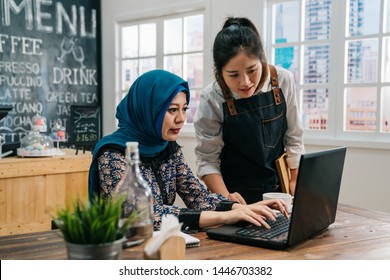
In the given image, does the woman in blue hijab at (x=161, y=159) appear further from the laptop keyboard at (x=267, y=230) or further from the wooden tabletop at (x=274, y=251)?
the wooden tabletop at (x=274, y=251)

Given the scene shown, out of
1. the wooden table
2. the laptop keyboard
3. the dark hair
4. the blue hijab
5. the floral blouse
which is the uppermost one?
the dark hair

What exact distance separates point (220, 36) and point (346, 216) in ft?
2.68

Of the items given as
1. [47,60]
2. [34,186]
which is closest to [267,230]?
[34,186]

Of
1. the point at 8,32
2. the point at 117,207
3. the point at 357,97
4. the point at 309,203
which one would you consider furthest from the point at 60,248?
the point at 8,32

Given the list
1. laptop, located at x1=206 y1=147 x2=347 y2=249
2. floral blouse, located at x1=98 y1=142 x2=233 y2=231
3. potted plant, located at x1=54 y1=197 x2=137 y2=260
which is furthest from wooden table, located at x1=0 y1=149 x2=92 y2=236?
potted plant, located at x1=54 y1=197 x2=137 y2=260

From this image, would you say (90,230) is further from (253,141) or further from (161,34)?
(161,34)

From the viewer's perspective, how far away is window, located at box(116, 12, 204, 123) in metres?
5.04

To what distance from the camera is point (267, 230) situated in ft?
4.60

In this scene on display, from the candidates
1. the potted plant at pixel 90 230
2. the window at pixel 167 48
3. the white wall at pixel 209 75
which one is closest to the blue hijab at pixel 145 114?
the potted plant at pixel 90 230

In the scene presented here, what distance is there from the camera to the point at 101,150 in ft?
5.29

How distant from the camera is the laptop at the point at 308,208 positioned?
1241mm

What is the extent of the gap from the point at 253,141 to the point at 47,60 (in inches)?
157

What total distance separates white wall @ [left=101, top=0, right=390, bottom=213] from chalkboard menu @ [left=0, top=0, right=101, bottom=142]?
0.17m

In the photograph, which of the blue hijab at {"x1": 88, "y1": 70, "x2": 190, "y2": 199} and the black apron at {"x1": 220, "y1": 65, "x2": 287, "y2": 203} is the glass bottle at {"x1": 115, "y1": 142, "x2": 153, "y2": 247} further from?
the black apron at {"x1": 220, "y1": 65, "x2": 287, "y2": 203}
